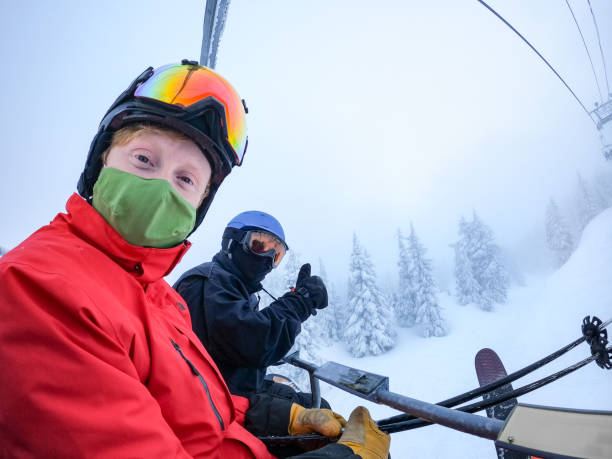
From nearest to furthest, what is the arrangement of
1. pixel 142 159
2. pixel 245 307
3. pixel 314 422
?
pixel 142 159, pixel 314 422, pixel 245 307

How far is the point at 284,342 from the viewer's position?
10.7 feet

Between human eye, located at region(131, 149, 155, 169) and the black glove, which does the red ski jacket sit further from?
the black glove

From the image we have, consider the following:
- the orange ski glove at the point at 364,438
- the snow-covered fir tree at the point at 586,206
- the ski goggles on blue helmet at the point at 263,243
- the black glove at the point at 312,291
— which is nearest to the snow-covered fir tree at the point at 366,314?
the black glove at the point at 312,291

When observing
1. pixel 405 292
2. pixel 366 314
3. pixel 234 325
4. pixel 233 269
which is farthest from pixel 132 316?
pixel 405 292

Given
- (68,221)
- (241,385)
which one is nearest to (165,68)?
(68,221)

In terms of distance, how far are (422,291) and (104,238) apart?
111 feet

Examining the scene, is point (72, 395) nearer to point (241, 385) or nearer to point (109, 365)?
point (109, 365)

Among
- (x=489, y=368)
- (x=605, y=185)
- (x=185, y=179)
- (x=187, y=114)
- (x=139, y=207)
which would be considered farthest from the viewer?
(x=605, y=185)

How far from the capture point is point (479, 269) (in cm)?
3497

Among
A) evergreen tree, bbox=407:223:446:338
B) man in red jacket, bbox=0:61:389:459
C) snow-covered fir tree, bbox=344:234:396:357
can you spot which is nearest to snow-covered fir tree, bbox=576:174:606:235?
evergreen tree, bbox=407:223:446:338

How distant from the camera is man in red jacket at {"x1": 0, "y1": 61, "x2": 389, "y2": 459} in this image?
79 centimetres

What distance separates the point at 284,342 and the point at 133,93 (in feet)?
9.94

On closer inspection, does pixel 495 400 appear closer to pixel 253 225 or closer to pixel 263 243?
pixel 263 243

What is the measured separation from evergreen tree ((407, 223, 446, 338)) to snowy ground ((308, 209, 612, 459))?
173 cm
